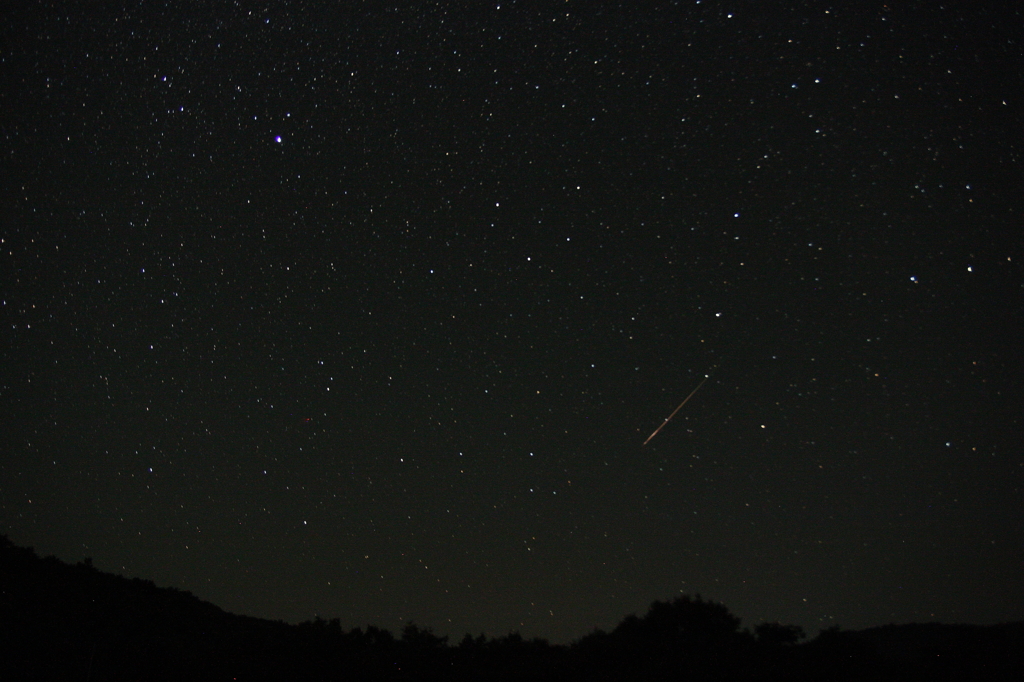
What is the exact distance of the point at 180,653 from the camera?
8.60 m

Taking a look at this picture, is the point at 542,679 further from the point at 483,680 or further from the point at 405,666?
the point at 405,666

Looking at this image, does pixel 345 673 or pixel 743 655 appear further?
pixel 743 655

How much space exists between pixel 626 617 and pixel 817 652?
4605 mm

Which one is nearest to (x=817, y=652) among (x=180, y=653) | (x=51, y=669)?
(x=180, y=653)

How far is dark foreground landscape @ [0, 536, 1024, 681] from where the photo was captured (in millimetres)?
7973

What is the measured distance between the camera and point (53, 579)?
1045 centimetres

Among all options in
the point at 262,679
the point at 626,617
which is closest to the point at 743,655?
the point at 626,617

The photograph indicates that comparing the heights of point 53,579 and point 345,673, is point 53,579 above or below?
above

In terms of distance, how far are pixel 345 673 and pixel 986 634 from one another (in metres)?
10.3

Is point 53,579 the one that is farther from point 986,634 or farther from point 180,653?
point 986,634

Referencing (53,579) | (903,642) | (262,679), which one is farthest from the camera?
(903,642)

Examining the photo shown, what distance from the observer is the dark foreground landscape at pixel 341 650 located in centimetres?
797

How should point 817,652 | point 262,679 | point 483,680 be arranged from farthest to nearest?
point 817,652
point 483,680
point 262,679

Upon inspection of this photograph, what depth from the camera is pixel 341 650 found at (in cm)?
923
